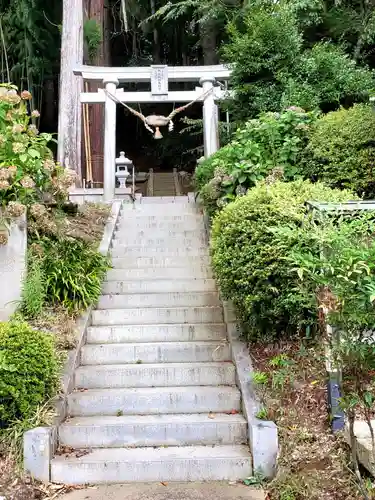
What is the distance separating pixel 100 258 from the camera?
579 cm

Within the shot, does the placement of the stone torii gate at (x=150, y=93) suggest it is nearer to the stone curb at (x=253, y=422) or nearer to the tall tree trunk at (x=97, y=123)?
the tall tree trunk at (x=97, y=123)

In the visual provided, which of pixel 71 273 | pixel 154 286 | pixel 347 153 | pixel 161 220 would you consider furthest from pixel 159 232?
pixel 347 153

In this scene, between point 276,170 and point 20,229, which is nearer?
point 20,229

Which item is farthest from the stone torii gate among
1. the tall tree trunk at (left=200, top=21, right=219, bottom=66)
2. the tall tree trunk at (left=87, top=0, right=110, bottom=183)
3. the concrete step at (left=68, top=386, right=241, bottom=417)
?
the concrete step at (left=68, top=386, right=241, bottom=417)

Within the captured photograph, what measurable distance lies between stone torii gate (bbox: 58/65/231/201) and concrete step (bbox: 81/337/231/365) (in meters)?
6.14

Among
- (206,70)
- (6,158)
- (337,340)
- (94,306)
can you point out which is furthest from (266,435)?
(206,70)

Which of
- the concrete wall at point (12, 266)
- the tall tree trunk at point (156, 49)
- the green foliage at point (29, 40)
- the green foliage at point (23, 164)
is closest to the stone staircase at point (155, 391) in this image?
the concrete wall at point (12, 266)

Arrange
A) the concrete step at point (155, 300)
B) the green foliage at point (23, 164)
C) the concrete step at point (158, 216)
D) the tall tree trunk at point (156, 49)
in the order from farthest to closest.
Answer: the tall tree trunk at point (156, 49)
the concrete step at point (158, 216)
the concrete step at point (155, 300)
the green foliage at point (23, 164)

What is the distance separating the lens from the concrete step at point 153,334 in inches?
193

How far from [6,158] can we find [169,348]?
100 inches

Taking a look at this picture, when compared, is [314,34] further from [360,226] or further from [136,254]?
[360,226]

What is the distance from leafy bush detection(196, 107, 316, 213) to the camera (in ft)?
21.8

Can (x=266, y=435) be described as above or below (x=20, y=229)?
below

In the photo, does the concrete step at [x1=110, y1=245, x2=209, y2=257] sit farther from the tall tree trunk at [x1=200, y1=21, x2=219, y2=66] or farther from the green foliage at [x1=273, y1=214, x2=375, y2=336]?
the tall tree trunk at [x1=200, y1=21, x2=219, y2=66]
